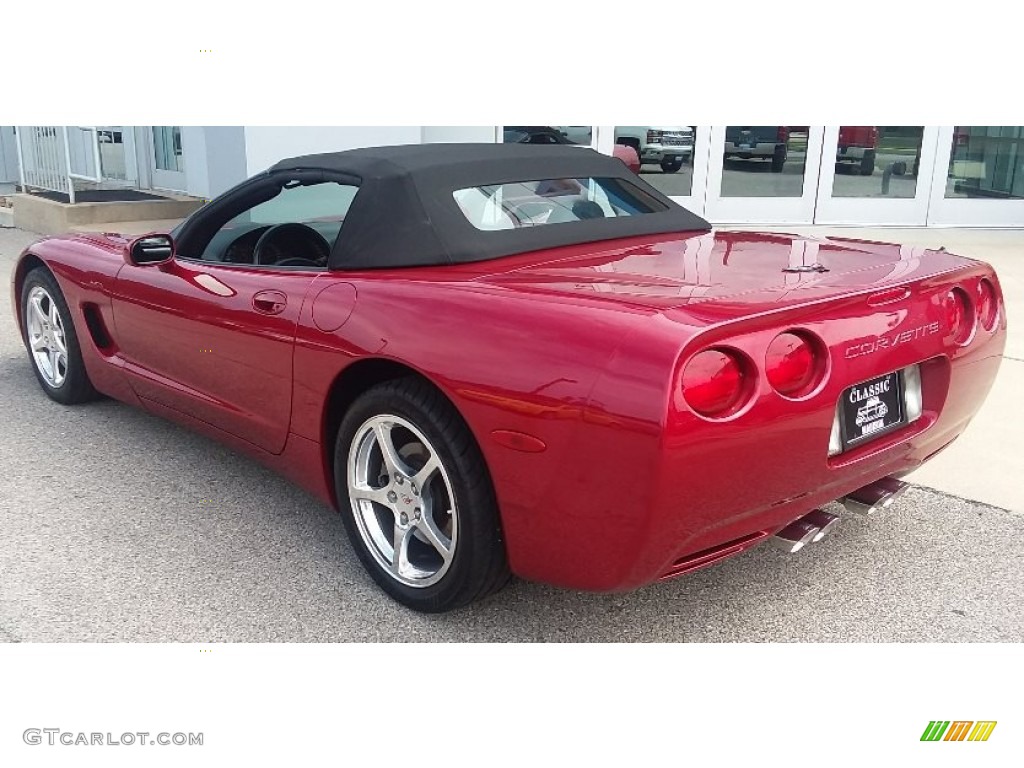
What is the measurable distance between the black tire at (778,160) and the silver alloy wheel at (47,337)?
28.0 feet

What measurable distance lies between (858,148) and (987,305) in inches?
338

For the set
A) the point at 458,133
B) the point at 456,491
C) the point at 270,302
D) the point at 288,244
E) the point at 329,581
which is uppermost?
the point at 458,133

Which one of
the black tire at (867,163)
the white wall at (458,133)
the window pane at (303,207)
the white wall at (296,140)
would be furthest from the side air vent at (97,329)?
the black tire at (867,163)

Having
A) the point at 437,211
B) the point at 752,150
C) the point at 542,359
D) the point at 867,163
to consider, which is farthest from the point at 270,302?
the point at 867,163

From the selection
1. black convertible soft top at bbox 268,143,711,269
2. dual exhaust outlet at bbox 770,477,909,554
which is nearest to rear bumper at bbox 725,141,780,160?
black convertible soft top at bbox 268,143,711,269

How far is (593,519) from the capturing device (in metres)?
2.24

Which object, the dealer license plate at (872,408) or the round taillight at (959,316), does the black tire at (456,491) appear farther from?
the round taillight at (959,316)

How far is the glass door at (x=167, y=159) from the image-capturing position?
1007 centimetres

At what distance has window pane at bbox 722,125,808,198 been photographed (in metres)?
10.9

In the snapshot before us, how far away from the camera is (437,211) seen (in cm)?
301

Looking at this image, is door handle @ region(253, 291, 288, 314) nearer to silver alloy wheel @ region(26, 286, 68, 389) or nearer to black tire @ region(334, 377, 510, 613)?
black tire @ region(334, 377, 510, 613)

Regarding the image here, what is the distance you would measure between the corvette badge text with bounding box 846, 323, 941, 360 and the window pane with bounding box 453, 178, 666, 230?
3.99 feet

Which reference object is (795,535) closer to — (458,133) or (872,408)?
(872,408)
